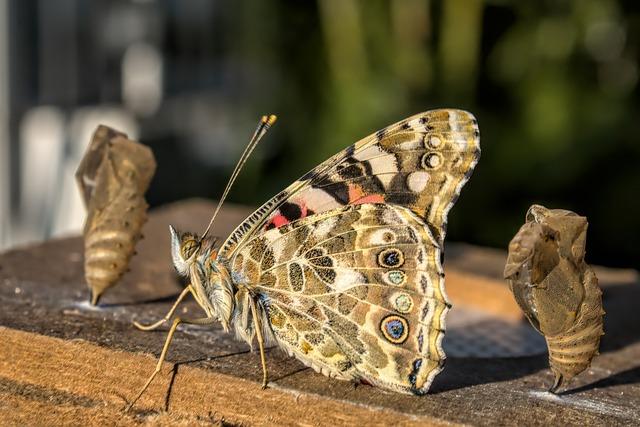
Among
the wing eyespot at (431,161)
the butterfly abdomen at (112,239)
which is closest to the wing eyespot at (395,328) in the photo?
the wing eyespot at (431,161)

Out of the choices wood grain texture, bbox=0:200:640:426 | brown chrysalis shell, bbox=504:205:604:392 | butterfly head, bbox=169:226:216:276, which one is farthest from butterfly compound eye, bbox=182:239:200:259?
brown chrysalis shell, bbox=504:205:604:392

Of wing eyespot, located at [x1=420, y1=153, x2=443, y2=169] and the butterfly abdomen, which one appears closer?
wing eyespot, located at [x1=420, y1=153, x2=443, y2=169]

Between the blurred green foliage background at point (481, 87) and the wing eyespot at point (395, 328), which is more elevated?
the wing eyespot at point (395, 328)

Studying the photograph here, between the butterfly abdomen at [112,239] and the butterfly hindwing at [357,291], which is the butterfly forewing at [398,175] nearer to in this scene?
the butterfly hindwing at [357,291]

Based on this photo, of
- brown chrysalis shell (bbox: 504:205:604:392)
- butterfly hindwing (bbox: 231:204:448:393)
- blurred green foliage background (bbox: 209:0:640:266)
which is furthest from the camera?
blurred green foliage background (bbox: 209:0:640:266)

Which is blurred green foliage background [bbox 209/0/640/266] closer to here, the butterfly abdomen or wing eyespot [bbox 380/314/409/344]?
the butterfly abdomen

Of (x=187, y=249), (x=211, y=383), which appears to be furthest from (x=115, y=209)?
(x=211, y=383)

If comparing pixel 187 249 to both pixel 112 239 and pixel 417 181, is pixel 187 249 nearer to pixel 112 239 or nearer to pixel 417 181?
pixel 112 239
